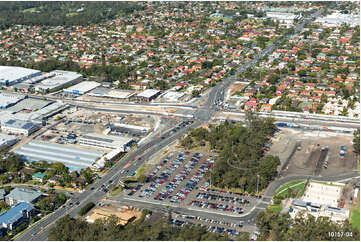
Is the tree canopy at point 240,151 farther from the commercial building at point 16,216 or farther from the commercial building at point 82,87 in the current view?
the commercial building at point 82,87

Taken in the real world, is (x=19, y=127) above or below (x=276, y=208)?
above

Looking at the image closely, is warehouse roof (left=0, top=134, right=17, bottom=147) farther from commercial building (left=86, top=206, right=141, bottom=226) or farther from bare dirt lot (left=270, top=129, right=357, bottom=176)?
bare dirt lot (left=270, top=129, right=357, bottom=176)

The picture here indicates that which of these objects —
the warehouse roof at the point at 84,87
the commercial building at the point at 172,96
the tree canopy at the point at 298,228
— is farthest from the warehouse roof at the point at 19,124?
the tree canopy at the point at 298,228

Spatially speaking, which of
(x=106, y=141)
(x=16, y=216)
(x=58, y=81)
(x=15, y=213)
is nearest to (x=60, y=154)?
(x=106, y=141)

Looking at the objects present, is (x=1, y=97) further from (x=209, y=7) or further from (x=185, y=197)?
(x=209, y=7)

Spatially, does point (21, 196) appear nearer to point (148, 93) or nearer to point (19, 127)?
point (19, 127)

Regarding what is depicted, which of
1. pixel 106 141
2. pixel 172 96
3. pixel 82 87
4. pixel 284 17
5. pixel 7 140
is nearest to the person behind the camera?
pixel 106 141
